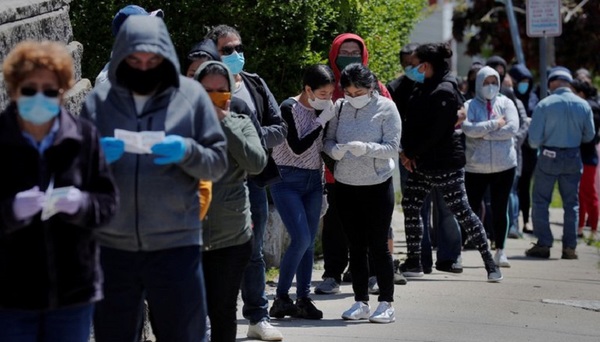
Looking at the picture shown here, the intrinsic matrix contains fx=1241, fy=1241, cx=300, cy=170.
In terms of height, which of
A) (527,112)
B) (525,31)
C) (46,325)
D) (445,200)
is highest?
(525,31)

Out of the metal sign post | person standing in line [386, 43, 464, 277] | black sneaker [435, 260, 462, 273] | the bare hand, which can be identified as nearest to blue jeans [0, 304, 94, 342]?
the bare hand

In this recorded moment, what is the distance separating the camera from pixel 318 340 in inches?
310

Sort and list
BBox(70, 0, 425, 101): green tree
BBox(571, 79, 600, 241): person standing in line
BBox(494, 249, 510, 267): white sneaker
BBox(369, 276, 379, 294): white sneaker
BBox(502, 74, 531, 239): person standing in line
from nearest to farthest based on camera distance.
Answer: BBox(369, 276, 379, 294): white sneaker < BBox(70, 0, 425, 101): green tree < BBox(494, 249, 510, 267): white sneaker < BBox(502, 74, 531, 239): person standing in line < BBox(571, 79, 600, 241): person standing in line

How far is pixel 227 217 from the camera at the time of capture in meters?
6.22

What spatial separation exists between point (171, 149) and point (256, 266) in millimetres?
2803

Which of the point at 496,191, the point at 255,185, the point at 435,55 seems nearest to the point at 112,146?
the point at 255,185

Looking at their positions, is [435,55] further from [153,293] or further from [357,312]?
[153,293]

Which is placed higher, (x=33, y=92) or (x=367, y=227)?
(x=33, y=92)

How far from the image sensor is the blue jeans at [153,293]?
5.16 m

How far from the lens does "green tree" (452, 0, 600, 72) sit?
23.2m

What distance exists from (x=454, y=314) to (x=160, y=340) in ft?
13.4

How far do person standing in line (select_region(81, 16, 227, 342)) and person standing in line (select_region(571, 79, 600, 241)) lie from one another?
370 inches

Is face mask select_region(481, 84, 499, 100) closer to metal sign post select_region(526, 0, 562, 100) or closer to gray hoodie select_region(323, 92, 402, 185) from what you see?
gray hoodie select_region(323, 92, 402, 185)

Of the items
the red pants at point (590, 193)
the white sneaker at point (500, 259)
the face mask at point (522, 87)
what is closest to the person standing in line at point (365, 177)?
the white sneaker at point (500, 259)
